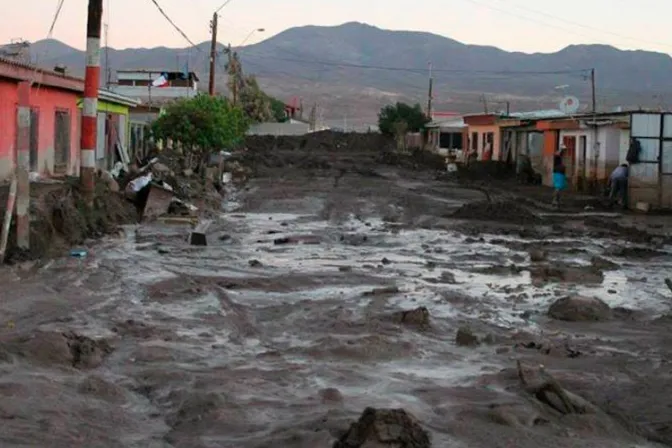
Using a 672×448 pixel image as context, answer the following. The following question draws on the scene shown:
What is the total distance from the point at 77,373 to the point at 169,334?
1985 mm

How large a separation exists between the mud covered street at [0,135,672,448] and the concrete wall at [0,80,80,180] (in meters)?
2.86

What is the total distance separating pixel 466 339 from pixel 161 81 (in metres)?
71.0

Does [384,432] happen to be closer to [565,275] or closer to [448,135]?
[565,275]

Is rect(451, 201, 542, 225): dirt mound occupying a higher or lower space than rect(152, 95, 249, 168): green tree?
lower

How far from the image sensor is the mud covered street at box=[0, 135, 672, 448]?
24.2 ft

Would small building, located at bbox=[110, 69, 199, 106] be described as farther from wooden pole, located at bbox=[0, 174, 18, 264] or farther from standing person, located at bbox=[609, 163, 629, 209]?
wooden pole, located at bbox=[0, 174, 18, 264]

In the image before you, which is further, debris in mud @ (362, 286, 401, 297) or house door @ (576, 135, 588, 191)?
house door @ (576, 135, 588, 191)

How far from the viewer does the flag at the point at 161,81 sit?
3067 inches

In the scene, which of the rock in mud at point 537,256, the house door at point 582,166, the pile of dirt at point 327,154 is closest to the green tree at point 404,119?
the pile of dirt at point 327,154

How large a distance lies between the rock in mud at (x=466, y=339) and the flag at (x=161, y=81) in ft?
225

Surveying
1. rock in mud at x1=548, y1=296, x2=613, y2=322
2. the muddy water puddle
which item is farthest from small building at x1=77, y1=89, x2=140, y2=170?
rock in mud at x1=548, y1=296, x2=613, y2=322

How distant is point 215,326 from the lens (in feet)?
36.7

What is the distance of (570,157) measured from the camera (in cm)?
3966

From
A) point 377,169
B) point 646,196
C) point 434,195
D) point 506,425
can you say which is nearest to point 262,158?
point 377,169
